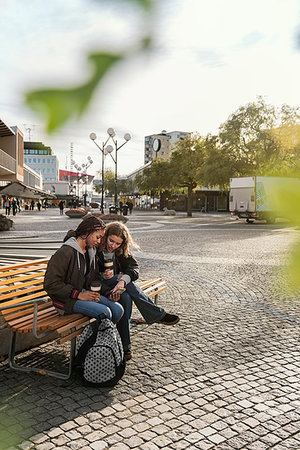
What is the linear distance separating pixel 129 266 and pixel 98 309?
0.99 metres

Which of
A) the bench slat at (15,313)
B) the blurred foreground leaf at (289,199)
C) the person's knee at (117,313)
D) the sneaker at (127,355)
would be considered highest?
the blurred foreground leaf at (289,199)

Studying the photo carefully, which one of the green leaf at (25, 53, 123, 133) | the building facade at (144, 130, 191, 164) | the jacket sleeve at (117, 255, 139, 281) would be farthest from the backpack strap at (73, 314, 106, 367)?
the green leaf at (25, 53, 123, 133)

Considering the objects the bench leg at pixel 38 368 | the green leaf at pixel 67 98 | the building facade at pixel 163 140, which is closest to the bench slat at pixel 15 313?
the bench leg at pixel 38 368

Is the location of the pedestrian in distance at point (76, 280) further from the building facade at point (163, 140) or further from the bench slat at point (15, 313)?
the building facade at point (163, 140)

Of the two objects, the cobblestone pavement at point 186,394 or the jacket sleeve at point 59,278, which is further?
the jacket sleeve at point 59,278

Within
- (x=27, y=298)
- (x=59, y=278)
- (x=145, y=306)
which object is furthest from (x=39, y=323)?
(x=145, y=306)

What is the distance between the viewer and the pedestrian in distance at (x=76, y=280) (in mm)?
3961

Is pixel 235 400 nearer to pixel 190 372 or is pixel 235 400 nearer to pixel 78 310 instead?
pixel 190 372

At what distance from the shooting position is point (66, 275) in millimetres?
4082

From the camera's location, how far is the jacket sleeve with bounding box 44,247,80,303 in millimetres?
3941

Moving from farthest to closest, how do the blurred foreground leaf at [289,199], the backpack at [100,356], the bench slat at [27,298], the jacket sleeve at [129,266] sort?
the jacket sleeve at [129,266] → the bench slat at [27,298] → the backpack at [100,356] → the blurred foreground leaf at [289,199]

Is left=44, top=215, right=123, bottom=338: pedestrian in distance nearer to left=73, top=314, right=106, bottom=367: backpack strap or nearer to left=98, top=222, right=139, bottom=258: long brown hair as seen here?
left=73, top=314, right=106, bottom=367: backpack strap

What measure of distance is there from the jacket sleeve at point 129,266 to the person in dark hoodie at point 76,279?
0.58 m

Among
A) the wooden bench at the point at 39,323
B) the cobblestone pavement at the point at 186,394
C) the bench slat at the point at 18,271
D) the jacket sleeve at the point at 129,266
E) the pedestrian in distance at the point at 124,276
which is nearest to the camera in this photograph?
the cobblestone pavement at the point at 186,394
